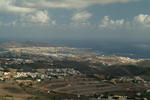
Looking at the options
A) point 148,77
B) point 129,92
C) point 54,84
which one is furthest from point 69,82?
point 148,77

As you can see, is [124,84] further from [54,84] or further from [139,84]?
[54,84]

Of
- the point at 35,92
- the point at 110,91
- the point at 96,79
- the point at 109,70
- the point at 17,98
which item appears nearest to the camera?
the point at 17,98

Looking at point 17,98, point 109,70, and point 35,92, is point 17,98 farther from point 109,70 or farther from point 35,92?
point 109,70

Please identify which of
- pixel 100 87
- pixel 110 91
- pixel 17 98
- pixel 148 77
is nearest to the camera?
pixel 17 98

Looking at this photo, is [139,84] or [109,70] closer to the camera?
[139,84]

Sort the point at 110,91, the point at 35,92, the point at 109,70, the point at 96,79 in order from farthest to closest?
the point at 109,70
the point at 96,79
the point at 110,91
the point at 35,92

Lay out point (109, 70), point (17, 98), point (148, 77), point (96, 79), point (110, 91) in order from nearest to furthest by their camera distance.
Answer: point (17, 98) → point (110, 91) → point (96, 79) → point (148, 77) → point (109, 70)

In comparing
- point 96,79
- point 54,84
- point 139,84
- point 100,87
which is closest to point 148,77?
point 139,84

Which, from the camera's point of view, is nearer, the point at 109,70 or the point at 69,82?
the point at 69,82
